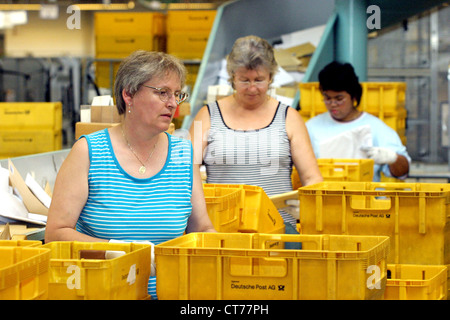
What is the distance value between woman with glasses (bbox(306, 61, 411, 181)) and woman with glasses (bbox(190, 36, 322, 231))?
1063mm

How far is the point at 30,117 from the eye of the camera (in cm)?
668

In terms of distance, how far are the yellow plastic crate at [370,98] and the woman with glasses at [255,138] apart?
83.3 inches

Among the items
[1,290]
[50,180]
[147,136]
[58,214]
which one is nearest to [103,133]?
[147,136]

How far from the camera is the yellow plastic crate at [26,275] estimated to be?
5.15 ft

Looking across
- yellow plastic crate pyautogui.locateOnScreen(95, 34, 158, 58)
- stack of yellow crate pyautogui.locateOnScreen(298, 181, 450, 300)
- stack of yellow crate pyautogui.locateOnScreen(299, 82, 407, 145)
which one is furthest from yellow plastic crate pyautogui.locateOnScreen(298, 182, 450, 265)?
yellow plastic crate pyautogui.locateOnScreen(95, 34, 158, 58)

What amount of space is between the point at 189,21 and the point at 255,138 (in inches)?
248

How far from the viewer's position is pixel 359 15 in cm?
665

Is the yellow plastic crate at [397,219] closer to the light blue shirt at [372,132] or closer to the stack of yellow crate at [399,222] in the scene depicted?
the stack of yellow crate at [399,222]

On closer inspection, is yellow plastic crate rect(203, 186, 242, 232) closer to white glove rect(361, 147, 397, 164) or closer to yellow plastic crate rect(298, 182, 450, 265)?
yellow plastic crate rect(298, 182, 450, 265)

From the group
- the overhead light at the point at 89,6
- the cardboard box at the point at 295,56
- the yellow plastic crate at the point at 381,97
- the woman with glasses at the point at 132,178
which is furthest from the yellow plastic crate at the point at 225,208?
the overhead light at the point at 89,6

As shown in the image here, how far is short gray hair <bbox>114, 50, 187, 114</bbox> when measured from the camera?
2.57 metres

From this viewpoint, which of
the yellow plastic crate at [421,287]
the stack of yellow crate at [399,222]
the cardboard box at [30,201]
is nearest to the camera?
the yellow plastic crate at [421,287]

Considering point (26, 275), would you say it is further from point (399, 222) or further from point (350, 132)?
point (350, 132)

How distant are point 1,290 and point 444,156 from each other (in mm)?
11056
